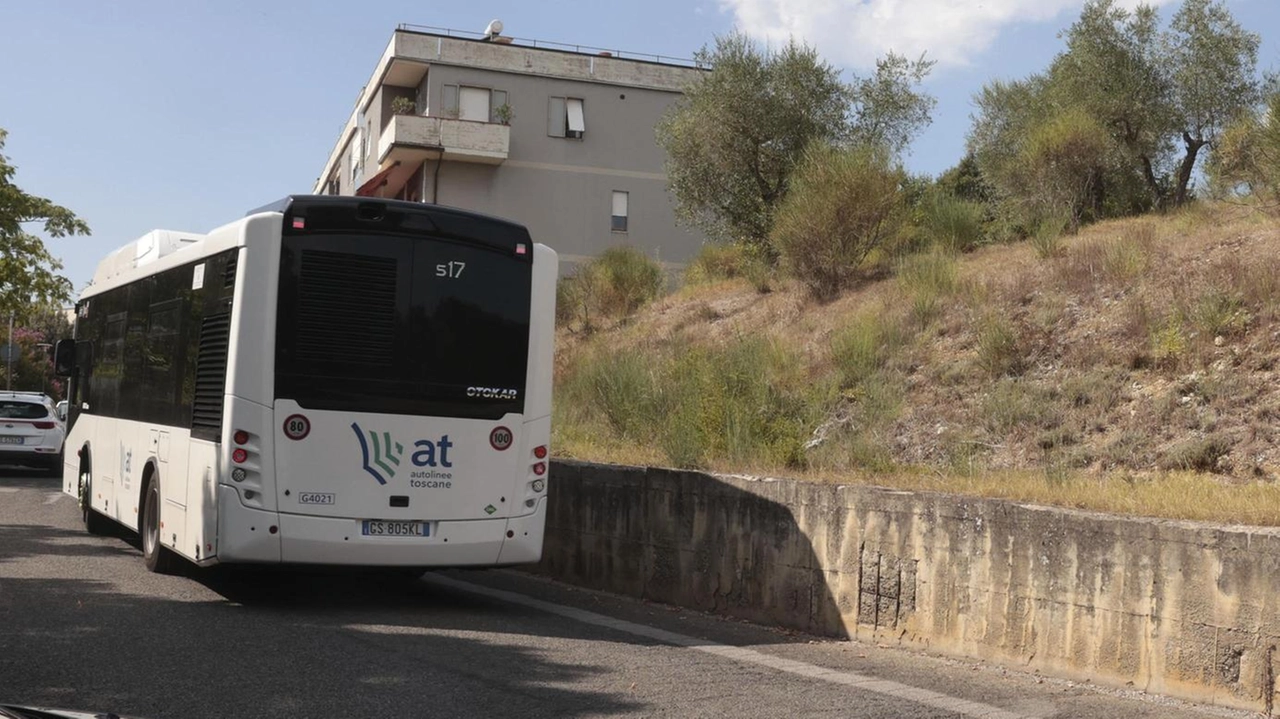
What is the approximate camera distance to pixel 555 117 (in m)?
47.9

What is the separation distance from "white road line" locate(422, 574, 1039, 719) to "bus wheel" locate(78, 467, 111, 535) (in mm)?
6241

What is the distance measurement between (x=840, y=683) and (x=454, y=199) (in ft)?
130

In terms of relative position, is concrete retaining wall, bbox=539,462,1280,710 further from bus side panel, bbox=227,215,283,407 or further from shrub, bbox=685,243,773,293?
shrub, bbox=685,243,773,293

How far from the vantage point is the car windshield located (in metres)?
27.6

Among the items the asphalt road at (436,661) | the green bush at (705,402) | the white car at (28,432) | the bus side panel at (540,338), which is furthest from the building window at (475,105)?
the bus side panel at (540,338)

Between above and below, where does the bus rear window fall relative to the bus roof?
below

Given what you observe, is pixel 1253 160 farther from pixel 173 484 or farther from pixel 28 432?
pixel 28 432

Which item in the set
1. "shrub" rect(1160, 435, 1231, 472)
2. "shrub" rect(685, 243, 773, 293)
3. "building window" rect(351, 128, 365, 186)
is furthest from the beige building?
"shrub" rect(1160, 435, 1231, 472)

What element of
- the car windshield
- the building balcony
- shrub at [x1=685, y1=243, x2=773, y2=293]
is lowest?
the car windshield

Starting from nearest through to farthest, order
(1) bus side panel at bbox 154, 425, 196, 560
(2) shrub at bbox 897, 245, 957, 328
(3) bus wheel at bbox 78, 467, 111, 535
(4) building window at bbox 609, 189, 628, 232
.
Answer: (1) bus side panel at bbox 154, 425, 196, 560 → (3) bus wheel at bbox 78, 467, 111, 535 → (2) shrub at bbox 897, 245, 957, 328 → (4) building window at bbox 609, 189, 628, 232

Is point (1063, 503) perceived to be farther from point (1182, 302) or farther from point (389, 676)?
point (1182, 302)

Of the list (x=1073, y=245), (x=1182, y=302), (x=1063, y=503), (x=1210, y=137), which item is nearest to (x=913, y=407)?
(x=1182, y=302)

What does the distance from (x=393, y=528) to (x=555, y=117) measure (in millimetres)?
38773

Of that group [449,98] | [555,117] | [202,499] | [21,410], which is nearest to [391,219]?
[202,499]
